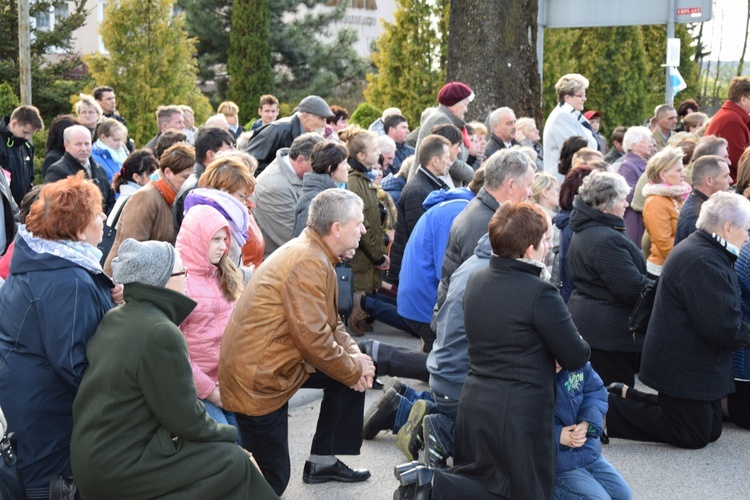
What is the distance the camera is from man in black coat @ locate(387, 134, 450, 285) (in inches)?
344

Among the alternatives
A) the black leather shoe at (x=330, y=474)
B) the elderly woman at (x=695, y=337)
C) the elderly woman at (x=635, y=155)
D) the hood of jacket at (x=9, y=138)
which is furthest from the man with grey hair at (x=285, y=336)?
the hood of jacket at (x=9, y=138)

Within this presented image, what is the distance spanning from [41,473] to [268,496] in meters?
1.07

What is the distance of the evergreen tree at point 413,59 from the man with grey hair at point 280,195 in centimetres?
1164

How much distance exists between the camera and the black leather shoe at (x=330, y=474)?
6176mm

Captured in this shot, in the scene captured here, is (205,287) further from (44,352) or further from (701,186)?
(701,186)

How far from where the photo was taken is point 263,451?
18.7 ft

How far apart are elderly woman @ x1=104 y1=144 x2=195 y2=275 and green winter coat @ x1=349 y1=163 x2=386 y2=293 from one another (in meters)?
2.42

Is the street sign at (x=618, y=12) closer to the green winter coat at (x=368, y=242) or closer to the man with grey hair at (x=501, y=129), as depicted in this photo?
the man with grey hair at (x=501, y=129)

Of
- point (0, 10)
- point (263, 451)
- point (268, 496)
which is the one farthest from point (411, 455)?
point (0, 10)

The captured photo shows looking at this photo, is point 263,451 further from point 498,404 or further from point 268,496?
point 498,404

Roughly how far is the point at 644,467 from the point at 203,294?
3.13 metres

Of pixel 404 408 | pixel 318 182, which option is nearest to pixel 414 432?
pixel 404 408

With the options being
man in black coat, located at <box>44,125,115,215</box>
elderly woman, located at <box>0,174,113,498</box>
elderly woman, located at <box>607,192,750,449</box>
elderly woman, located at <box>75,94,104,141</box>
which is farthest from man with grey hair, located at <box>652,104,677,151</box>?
elderly woman, located at <box>0,174,113,498</box>

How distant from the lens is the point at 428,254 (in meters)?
7.84
